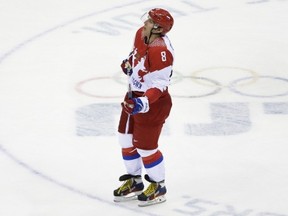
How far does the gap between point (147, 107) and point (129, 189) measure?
0.70 metres

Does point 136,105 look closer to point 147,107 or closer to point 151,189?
point 147,107

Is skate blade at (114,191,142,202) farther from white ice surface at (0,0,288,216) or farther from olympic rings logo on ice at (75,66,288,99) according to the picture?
olympic rings logo on ice at (75,66,288,99)

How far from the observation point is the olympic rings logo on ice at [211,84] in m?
7.60

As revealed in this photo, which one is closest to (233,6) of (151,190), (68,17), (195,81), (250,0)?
(250,0)

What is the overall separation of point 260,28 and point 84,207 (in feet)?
13.5

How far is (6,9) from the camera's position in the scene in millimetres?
9781

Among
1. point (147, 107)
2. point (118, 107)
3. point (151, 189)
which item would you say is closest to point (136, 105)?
point (147, 107)

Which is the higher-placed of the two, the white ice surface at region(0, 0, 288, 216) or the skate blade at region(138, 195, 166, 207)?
the skate blade at region(138, 195, 166, 207)

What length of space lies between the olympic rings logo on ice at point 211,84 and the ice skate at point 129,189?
1.82 metres

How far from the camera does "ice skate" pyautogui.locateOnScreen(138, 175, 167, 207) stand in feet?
18.5

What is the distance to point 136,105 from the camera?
Result: 519cm

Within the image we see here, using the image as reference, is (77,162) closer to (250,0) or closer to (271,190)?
(271,190)

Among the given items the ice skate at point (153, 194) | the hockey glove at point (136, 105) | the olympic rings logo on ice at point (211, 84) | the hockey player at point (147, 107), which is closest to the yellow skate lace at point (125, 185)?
the hockey player at point (147, 107)

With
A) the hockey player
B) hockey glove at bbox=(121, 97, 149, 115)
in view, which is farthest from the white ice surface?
hockey glove at bbox=(121, 97, 149, 115)
